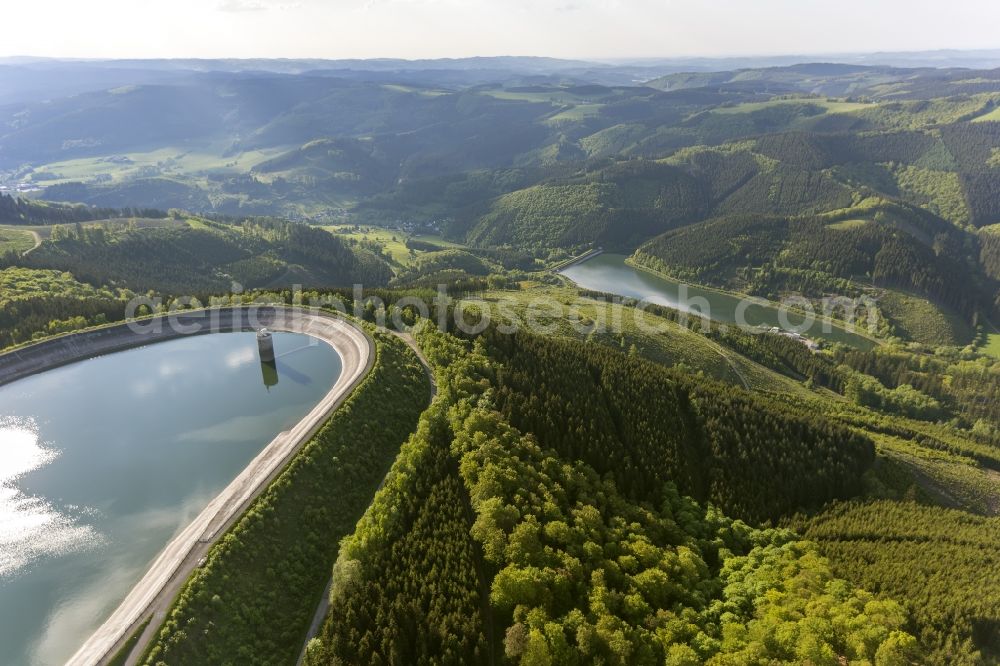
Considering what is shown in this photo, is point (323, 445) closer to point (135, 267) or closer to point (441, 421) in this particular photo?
point (441, 421)

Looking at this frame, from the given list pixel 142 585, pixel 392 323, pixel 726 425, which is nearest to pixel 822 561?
pixel 726 425

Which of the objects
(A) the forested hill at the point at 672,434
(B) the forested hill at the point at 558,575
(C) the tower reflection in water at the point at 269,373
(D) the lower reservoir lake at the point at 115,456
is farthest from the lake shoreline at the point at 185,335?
(A) the forested hill at the point at 672,434

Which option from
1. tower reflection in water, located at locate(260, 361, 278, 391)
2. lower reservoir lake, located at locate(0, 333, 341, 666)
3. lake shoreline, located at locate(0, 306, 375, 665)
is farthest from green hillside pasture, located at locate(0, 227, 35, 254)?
tower reflection in water, located at locate(260, 361, 278, 391)

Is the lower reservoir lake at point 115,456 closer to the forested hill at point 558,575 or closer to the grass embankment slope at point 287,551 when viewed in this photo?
the grass embankment slope at point 287,551

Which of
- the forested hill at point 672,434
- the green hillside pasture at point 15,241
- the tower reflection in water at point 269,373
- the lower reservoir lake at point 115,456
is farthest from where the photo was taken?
the green hillside pasture at point 15,241

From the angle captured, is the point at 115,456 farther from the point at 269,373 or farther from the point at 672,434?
the point at 672,434

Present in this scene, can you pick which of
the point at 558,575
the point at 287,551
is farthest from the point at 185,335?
the point at 558,575
